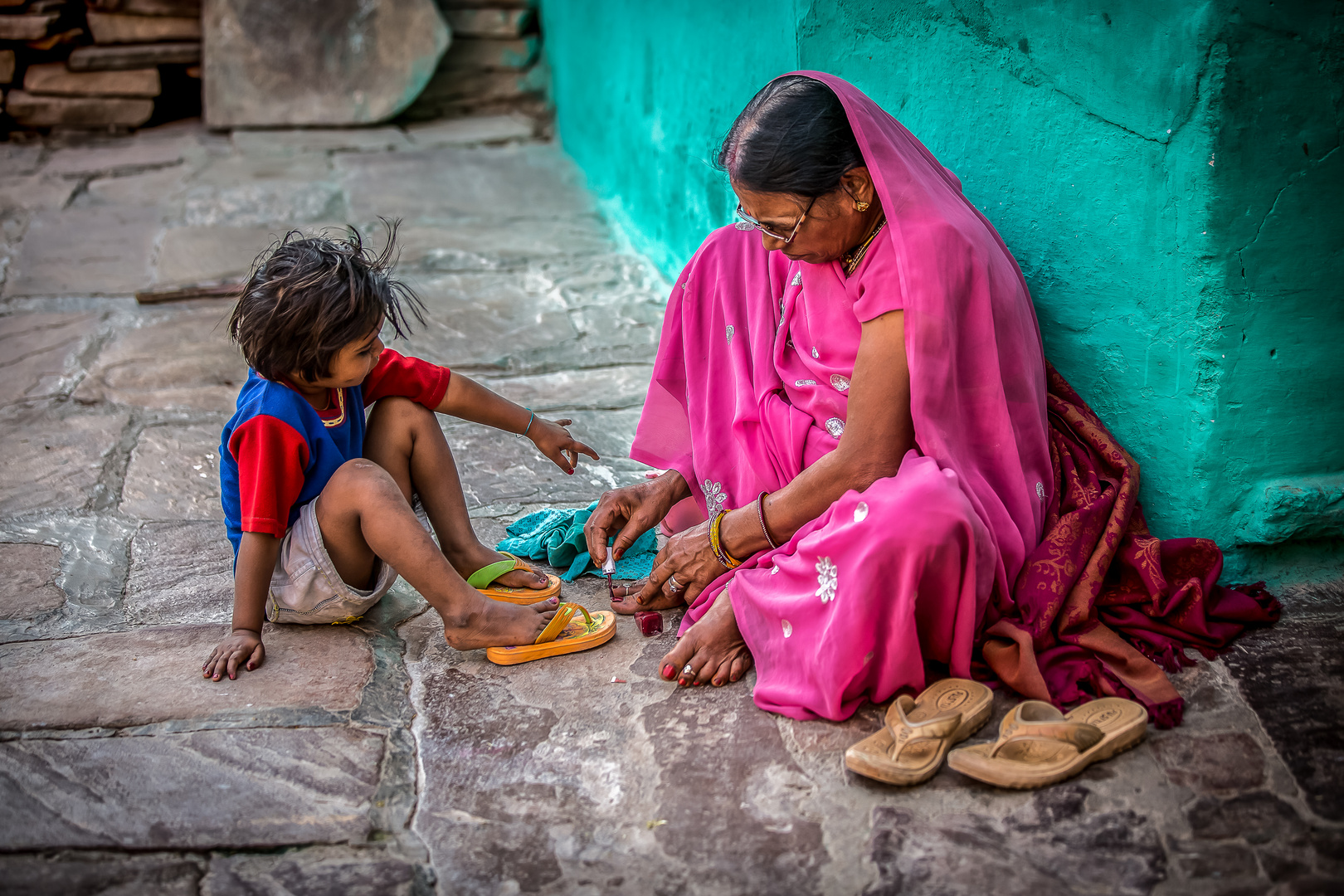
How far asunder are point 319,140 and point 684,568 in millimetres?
5432

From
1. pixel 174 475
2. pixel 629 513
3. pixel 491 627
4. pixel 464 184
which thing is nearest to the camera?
pixel 491 627

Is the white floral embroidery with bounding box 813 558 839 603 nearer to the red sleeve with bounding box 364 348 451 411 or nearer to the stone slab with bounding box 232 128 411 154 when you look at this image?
the red sleeve with bounding box 364 348 451 411

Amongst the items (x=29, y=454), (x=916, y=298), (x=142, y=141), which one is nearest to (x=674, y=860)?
(x=916, y=298)

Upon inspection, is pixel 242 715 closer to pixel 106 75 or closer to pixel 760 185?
pixel 760 185

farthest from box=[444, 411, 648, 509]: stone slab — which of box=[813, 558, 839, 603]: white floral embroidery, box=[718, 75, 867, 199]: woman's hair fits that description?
box=[718, 75, 867, 199]: woman's hair

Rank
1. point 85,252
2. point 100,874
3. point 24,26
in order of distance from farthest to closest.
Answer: point 24,26 < point 85,252 < point 100,874

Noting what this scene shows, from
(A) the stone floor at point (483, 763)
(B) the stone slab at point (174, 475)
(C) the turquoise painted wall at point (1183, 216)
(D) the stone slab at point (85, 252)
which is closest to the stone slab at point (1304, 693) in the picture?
(A) the stone floor at point (483, 763)

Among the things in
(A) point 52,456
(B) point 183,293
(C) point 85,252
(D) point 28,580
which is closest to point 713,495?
(D) point 28,580

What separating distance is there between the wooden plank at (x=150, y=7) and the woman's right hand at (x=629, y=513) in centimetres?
601

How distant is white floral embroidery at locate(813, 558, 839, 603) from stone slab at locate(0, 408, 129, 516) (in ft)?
6.74

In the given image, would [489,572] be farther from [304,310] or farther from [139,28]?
[139,28]

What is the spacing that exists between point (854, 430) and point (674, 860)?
0.83 m

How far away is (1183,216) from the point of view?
1.97 metres

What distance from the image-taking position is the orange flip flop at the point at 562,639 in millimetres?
2170
